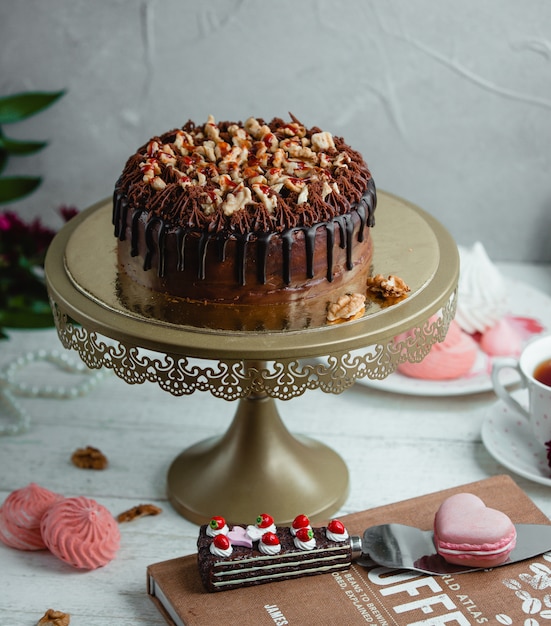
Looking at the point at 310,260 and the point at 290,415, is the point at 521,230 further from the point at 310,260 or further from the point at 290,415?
the point at 310,260

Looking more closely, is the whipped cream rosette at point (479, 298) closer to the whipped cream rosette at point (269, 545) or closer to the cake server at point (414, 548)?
the cake server at point (414, 548)

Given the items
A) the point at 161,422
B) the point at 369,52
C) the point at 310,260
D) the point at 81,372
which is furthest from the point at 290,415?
the point at 369,52

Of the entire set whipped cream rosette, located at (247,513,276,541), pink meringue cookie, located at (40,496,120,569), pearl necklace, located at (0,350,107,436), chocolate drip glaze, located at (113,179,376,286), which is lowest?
pearl necklace, located at (0,350,107,436)

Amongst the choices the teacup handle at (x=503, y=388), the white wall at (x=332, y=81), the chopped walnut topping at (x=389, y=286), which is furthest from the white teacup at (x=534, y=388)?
the white wall at (x=332, y=81)

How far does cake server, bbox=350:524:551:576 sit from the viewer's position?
1340 mm

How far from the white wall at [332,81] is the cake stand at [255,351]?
633 millimetres

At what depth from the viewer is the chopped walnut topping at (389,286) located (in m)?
1.36

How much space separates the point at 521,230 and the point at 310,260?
4.06 ft

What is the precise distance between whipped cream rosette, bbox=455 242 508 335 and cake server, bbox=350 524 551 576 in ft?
2.11

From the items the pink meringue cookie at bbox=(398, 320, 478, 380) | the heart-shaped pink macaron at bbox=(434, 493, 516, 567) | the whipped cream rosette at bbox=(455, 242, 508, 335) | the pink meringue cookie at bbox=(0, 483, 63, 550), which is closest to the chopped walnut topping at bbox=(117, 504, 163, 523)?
the pink meringue cookie at bbox=(0, 483, 63, 550)

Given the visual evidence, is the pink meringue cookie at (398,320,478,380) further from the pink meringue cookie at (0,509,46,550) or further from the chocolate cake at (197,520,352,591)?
the pink meringue cookie at (0,509,46,550)

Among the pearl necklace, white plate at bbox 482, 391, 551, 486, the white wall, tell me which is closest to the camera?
white plate at bbox 482, 391, 551, 486

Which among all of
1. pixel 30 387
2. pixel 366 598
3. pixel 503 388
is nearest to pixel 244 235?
pixel 366 598

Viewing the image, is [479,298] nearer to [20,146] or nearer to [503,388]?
[503,388]
